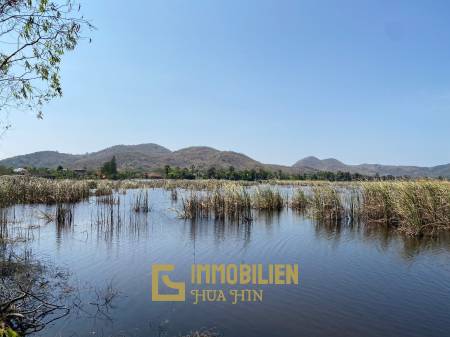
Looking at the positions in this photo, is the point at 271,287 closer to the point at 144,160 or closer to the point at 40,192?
the point at 40,192

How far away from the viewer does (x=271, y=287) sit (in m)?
8.27

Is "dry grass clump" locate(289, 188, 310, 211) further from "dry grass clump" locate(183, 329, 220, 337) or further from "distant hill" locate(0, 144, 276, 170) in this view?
"distant hill" locate(0, 144, 276, 170)

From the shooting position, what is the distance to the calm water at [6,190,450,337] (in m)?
6.13

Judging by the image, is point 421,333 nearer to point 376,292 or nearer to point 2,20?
point 376,292

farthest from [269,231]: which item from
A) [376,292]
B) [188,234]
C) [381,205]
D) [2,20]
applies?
[2,20]

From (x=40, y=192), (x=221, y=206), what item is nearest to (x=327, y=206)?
(x=221, y=206)

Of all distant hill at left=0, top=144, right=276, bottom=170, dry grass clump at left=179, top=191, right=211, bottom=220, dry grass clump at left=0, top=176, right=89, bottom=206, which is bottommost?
dry grass clump at left=179, top=191, right=211, bottom=220

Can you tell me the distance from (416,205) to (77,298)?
1416cm

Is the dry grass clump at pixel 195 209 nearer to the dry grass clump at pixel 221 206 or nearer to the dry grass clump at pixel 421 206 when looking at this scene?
the dry grass clump at pixel 221 206

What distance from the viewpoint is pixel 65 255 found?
35.0ft
